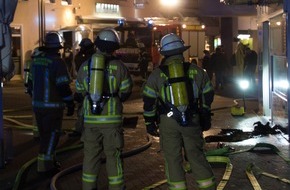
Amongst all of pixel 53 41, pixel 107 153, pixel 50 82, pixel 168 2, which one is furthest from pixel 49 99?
pixel 168 2

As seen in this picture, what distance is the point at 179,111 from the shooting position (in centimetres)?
554

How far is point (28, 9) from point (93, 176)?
74.6 feet

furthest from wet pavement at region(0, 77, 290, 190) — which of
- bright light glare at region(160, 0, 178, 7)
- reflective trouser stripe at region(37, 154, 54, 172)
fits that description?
bright light glare at region(160, 0, 178, 7)

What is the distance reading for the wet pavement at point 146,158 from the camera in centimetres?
702

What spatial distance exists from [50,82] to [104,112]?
5.81 ft

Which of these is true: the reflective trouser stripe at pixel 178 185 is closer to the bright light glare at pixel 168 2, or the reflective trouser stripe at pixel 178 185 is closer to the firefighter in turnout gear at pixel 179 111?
the firefighter in turnout gear at pixel 179 111

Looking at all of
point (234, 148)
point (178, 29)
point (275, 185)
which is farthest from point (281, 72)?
point (178, 29)

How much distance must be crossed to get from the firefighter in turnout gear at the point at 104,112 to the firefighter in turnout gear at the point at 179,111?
1.45ft

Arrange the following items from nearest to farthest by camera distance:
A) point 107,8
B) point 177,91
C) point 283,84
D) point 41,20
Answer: point 177,91 → point 283,84 → point 41,20 → point 107,8

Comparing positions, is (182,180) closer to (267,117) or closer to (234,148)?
(234,148)

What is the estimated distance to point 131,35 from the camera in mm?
23906

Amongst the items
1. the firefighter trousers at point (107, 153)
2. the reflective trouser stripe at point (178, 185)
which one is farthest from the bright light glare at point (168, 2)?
the reflective trouser stripe at point (178, 185)

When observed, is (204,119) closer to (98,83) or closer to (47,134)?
(98,83)

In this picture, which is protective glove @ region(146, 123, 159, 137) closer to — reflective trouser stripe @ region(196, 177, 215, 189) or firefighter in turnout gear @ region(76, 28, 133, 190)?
firefighter in turnout gear @ region(76, 28, 133, 190)
